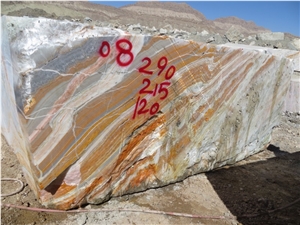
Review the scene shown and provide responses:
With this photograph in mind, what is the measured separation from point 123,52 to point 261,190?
6.62ft

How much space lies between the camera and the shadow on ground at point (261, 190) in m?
2.52

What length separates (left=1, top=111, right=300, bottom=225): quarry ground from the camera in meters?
2.15

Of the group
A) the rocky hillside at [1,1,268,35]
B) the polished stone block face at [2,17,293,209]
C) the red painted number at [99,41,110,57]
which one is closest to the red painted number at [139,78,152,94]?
the polished stone block face at [2,17,293,209]

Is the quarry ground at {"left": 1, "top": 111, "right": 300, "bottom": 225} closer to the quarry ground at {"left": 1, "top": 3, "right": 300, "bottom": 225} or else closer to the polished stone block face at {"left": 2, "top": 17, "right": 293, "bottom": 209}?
the quarry ground at {"left": 1, "top": 3, "right": 300, "bottom": 225}

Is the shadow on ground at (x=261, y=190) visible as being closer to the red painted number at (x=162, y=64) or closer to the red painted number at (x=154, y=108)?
the red painted number at (x=154, y=108)

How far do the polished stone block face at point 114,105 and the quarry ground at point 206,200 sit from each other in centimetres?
11

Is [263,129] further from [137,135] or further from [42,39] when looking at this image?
[42,39]

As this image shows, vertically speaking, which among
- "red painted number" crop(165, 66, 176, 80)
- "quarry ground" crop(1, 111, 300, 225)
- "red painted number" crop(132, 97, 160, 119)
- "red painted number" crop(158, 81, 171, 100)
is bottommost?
"quarry ground" crop(1, 111, 300, 225)

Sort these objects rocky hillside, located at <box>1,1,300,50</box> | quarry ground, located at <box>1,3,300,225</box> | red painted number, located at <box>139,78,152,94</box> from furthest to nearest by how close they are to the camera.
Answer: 1. rocky hillside, located at <box>1,1,300,50</box>
2. red painted number, located at <box>139,78,152,94</box>
3. quarry ground, located at <box>1,3,300,225</box>

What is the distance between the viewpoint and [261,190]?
294 cm

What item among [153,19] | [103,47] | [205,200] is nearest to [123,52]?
[103,47]

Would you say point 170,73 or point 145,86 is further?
point 170,73

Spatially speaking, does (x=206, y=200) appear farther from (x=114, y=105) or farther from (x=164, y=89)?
(x=114, y=105)

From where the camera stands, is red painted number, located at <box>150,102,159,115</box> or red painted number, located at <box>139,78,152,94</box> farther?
red painted number, located at <box>150,102,159,115</box>
